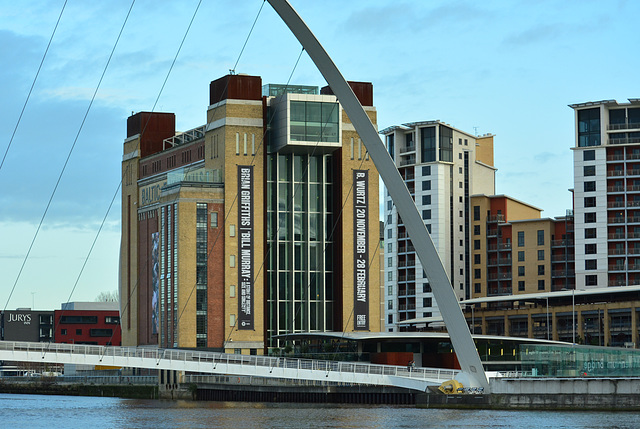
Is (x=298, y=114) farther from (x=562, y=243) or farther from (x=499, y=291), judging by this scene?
(x=499, y=291)

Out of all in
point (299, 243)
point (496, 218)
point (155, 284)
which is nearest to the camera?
point (299, 243)

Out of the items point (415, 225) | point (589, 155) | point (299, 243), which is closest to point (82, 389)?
point (299, 243)

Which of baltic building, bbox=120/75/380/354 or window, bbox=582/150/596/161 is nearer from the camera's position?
baltic building, bbox=120/75/380/354

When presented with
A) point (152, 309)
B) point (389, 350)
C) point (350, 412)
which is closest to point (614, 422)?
point (350, 412)

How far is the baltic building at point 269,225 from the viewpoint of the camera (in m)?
102

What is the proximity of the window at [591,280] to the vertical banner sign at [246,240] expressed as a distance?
115 ft

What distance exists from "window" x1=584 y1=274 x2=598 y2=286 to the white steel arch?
60130 millimetres

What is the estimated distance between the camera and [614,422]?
4744cm

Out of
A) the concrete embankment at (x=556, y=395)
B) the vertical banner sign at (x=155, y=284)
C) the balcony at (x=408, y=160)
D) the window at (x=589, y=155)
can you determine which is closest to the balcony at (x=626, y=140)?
Answer: the window at (x=589, y=155)

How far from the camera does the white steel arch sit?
57478 millimetres

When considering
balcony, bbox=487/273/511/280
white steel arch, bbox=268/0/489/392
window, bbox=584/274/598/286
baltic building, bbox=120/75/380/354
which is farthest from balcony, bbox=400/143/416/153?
white steel arch, bbox=268/0/489/392

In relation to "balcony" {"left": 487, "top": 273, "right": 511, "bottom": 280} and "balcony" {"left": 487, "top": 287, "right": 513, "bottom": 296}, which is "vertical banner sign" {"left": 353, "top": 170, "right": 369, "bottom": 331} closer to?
"balcony" {"left": 487, "top": 287, "right": 513, "bottom": 296}

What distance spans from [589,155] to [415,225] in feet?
209

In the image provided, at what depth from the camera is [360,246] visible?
104 meters
